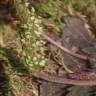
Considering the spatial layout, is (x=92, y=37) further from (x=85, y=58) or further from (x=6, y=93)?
(x=6, y=93)

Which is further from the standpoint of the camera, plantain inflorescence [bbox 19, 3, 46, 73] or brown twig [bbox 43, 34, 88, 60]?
brown twig [bbox 43, 34, 88, 60]

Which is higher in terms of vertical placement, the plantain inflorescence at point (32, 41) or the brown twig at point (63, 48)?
the plantain inflorescence at point (32, 41)

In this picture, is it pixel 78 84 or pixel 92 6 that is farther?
pixel 92 6

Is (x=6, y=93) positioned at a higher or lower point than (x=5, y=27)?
lower

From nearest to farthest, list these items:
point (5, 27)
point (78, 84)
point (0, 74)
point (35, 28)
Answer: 1. point (35, 28)
2. point (78, 84)
3. point (0, 74)
4. point (5, 27)

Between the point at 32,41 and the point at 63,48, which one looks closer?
the point at 32,41

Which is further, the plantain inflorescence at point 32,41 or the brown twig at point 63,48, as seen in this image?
the brown twig at point 63,48

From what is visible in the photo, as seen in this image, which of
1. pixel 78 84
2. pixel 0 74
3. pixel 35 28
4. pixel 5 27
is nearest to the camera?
pixel 35 28

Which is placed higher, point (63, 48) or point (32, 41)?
point (32, 41)

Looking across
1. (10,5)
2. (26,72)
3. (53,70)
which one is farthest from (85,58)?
(10,5)

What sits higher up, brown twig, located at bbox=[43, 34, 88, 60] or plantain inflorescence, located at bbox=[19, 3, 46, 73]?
plantain inflorescence, located at bbox=[19, 3, 46, 73]

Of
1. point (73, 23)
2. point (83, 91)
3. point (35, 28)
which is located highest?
point (35, 28)
